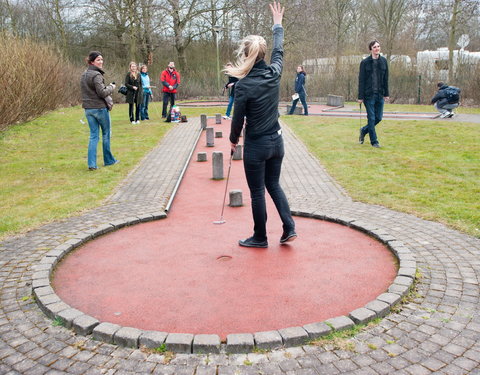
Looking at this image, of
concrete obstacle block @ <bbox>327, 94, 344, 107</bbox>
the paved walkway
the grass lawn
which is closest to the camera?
the paved walkway

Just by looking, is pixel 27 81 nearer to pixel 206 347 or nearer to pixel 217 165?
pixel 217 165

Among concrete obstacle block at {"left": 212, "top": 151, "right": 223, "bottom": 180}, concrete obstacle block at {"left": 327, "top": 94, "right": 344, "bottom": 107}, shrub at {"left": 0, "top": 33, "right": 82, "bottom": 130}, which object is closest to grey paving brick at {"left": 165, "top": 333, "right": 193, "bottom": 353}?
concrete obstacle block at {"left": 212, "top": 151, "right": 223, "bottom": 180}

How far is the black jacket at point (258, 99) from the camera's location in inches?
180

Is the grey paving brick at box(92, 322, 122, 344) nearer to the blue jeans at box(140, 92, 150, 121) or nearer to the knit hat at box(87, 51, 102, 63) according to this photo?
the knit hat at box(87, 51, 102, 63)

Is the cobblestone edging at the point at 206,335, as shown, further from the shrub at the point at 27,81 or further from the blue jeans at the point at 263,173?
the shrub at the point at 27,81

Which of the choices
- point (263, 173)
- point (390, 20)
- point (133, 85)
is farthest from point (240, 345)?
point (390, 20)

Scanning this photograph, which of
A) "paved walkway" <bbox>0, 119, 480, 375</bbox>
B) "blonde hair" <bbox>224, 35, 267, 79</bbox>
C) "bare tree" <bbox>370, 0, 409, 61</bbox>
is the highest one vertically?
"bare tree" <bbox>370, 0, 409, 61</bbox>

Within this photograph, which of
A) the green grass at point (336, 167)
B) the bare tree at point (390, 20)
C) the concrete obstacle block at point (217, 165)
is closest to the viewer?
the green grass at point (336, 167)

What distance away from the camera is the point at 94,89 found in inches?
358

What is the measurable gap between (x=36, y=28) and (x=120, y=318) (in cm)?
3749

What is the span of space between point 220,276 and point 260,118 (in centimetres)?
165

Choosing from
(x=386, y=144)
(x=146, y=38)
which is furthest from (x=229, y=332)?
(x=146, y=38)

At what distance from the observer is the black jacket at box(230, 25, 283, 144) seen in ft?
15.0

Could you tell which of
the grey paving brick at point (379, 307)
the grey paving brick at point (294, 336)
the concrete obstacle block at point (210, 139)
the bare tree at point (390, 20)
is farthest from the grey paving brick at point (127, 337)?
the bare tree at point (390, 20)
